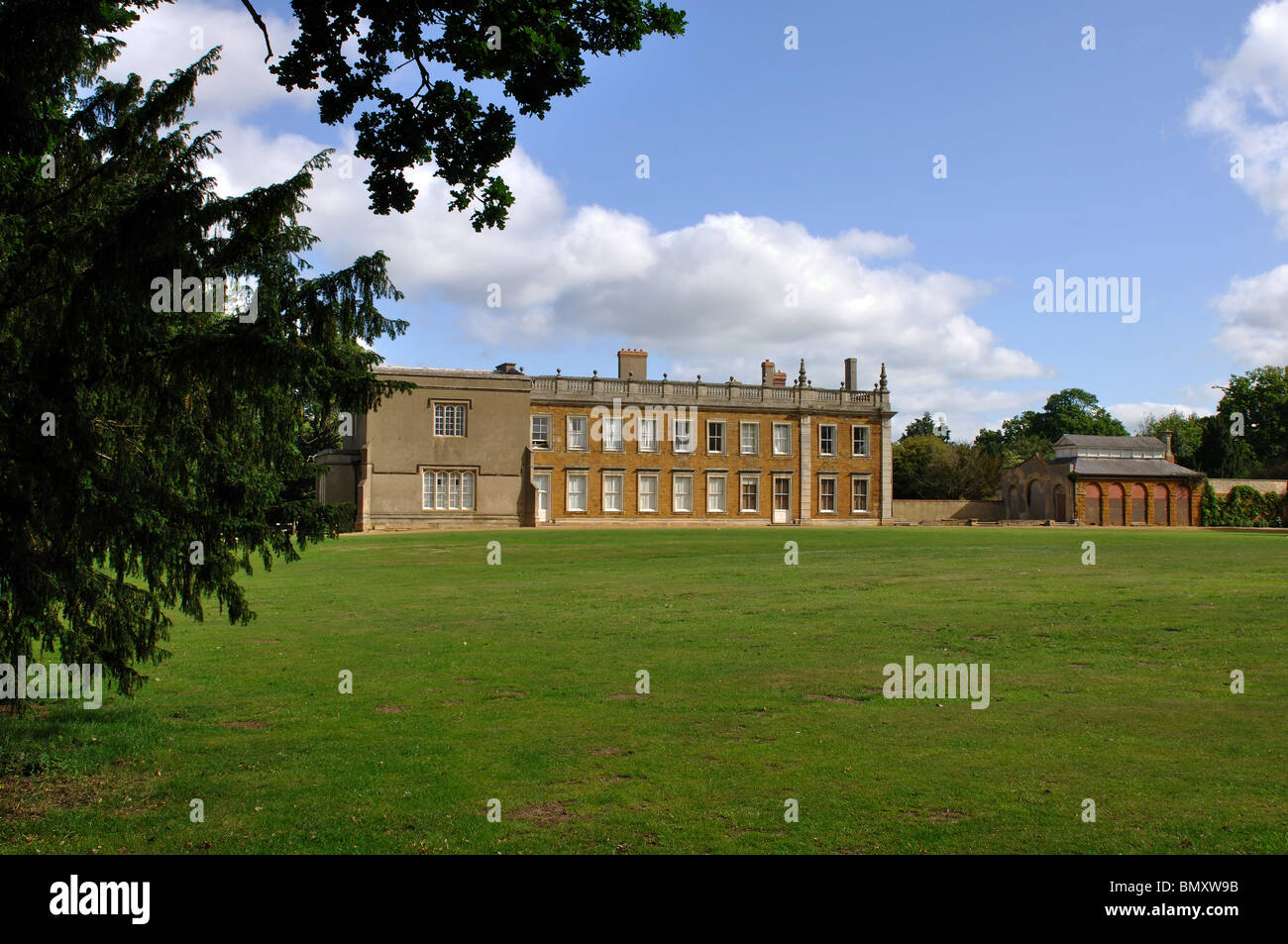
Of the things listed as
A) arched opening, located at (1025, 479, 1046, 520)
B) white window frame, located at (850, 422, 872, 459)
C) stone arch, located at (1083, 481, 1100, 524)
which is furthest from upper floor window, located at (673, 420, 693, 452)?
stone arch, located at (1083, 481, 1100, 524)

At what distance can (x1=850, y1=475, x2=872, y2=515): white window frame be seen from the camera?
61.8m

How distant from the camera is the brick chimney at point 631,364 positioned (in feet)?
193

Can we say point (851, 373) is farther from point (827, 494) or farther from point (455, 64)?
point (455, 64)

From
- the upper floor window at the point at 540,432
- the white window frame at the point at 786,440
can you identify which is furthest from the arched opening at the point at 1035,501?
the upper floor window at the point at 540,432

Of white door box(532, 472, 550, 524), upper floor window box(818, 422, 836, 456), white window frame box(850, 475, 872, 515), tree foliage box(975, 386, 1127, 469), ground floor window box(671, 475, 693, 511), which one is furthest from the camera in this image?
tree foliage box(975, 386, 1127, 469)

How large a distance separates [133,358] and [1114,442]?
7199cm

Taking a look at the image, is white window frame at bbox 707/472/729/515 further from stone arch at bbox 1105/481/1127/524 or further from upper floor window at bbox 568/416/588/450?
stone arch at bbox 1105/481/1127/524

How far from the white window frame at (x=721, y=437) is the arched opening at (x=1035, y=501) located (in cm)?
2471

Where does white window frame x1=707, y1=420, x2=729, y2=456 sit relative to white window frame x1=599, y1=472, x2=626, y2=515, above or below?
above

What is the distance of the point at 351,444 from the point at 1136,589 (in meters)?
41.7

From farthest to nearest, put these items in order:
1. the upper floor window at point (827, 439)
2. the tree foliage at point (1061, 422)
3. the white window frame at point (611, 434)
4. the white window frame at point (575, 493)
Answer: the tree foliage at point (1061, 422)
the upper floor window at point (827, 439)
the white window frame at point (611, 434)
the white window frame at point (575, 493)

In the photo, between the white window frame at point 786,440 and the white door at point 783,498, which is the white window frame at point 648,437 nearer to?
the white window frame at point 786,440

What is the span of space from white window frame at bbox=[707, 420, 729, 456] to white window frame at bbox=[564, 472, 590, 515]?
323 inches

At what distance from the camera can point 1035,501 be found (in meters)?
68.3
